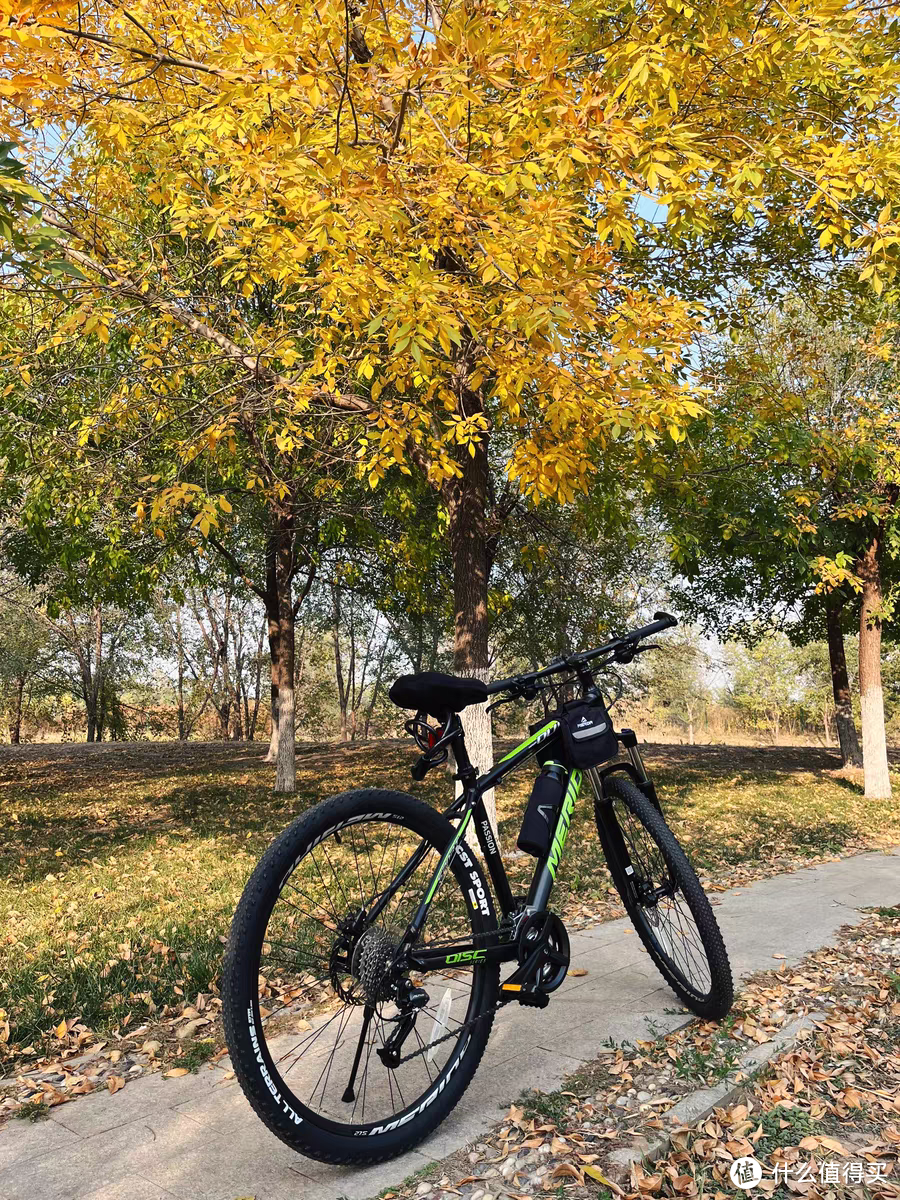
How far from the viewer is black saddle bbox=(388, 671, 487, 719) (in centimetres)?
283

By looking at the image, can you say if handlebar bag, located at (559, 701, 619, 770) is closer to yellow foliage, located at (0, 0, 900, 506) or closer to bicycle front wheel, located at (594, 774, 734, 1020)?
bicycle front wheel, located at (594, 774, 734, 1020)

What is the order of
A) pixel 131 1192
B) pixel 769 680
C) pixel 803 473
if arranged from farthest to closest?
pixel 769 680 < pixel 803 473 < pixel 131 1192

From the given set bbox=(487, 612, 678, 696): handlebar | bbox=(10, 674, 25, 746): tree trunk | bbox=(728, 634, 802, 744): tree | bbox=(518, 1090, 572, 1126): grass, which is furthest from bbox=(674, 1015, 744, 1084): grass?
bbox=(728, 634, 802, 744): tree

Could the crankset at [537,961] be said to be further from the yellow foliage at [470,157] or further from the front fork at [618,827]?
the yellow foliage at [470,157]

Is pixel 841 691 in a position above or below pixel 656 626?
below

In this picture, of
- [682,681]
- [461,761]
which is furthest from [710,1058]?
[682,681]

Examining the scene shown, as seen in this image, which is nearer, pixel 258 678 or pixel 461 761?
pixel 461 761

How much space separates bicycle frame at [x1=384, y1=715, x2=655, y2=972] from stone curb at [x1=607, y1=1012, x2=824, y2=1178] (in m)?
0.64

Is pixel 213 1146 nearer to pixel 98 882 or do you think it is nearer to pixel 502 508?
pixel 98 882

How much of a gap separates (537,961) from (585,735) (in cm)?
79

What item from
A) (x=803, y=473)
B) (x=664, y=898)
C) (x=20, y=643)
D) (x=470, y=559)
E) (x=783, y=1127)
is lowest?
(x=783, y=1127)

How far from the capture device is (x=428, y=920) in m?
2.87

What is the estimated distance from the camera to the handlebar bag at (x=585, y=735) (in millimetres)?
3217

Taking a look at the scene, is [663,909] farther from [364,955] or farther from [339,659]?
[339,659]
